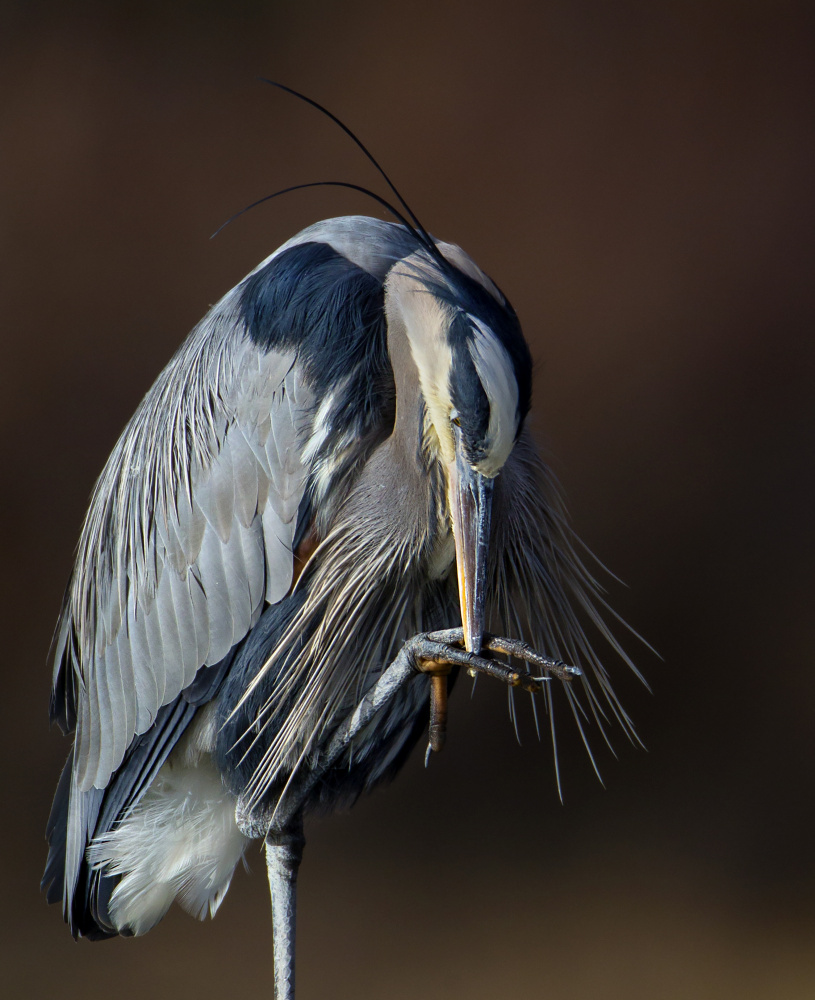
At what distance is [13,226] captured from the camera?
2000 mm

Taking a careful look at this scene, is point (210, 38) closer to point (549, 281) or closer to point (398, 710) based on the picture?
point (549, 281)

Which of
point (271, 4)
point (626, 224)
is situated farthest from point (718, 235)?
point (271, 4)

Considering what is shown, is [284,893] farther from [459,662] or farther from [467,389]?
[467,389]

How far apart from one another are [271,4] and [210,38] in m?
0.13

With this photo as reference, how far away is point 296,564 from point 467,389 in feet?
1.07

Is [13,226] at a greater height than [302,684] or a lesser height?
greater

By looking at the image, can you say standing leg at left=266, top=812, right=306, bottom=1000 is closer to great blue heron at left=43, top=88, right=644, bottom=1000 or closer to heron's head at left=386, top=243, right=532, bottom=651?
great blue heron at left=43, top=88, right=644, bottom=1000

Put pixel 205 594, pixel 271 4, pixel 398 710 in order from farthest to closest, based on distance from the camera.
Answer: pixel 271 4, pixel 398 710, pixel 205 594

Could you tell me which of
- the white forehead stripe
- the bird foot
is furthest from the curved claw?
the white forehead stripe

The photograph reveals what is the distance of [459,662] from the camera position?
37.5 inches

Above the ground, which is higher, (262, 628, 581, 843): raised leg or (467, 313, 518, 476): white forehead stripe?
(467, 313, 518, 476): white forehead stripe

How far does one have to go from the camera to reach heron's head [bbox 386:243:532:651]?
0.95m

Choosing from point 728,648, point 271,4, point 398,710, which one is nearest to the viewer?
point 398,710

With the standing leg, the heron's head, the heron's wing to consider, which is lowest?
the standing leg
